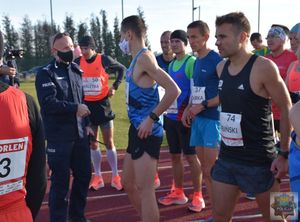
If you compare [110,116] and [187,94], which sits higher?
[187,94]

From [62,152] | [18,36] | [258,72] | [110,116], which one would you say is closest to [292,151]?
[258,72]

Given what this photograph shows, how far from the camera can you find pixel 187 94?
5.14m

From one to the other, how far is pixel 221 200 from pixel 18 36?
74832mm

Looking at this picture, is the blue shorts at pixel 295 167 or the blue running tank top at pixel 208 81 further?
the blue running tank top at pixel 208 81

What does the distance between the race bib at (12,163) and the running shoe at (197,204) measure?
3304 millimetres

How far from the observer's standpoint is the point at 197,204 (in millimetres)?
4848

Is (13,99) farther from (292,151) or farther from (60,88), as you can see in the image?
(60,88)

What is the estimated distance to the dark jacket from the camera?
3959 mm

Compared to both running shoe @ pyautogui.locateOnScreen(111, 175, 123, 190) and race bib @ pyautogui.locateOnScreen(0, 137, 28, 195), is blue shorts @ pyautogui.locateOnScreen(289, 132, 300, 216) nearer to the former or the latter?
race bib @ pyautogui.locateOnScreen(0, 137, 28, 195)

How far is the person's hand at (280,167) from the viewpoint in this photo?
2770 mm

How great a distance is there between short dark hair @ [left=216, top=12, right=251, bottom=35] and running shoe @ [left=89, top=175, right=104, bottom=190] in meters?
3.69

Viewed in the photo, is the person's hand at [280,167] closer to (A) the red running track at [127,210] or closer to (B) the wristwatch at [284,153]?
(B) the wristwatch at [284,153]

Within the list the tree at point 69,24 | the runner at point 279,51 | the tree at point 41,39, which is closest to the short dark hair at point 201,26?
the runner at point 279,51

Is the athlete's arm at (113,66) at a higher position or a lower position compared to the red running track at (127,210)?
higher
